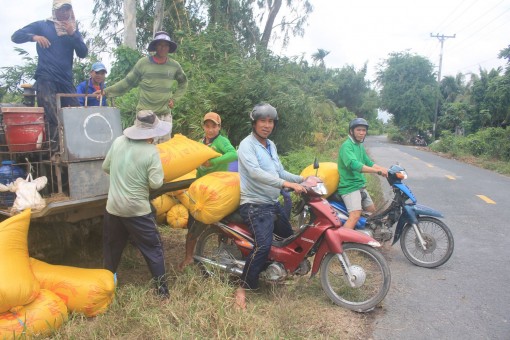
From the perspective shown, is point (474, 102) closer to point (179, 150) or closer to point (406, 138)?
point (406, 138)

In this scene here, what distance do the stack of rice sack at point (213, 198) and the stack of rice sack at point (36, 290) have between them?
38.2 inches

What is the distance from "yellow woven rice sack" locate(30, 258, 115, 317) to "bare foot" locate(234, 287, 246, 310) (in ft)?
3.43

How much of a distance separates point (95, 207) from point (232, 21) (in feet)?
43.0

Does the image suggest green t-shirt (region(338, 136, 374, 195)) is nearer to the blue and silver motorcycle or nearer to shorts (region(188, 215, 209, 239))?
the blue and silver motorcycle

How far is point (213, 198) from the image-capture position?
12.9 ft

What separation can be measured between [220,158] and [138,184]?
46.7 inches

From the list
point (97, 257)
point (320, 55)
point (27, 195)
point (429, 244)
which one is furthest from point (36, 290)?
point (320, 55)

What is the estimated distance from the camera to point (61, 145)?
12.3 ft

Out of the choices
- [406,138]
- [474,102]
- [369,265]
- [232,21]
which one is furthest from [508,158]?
[406,138]

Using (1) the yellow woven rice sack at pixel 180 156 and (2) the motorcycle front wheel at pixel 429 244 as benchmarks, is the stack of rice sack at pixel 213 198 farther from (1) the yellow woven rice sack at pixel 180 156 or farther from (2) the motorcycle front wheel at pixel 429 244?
(2) the motorcycle front wheel at pixel 429 244

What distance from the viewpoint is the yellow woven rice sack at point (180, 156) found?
13.3ft

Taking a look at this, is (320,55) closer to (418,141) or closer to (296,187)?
(418,141)

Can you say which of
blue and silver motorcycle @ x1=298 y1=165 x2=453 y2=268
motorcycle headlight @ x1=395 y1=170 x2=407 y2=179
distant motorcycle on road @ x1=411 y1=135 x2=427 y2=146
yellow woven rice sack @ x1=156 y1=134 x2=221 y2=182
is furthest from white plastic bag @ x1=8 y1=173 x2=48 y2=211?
distant motorcycle on road @ x1=411 y1=135 x2=427 y2=146

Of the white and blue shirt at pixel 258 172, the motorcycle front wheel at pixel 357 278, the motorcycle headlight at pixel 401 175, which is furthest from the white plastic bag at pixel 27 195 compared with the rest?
the motorcycle headlight at pixel 401 175
